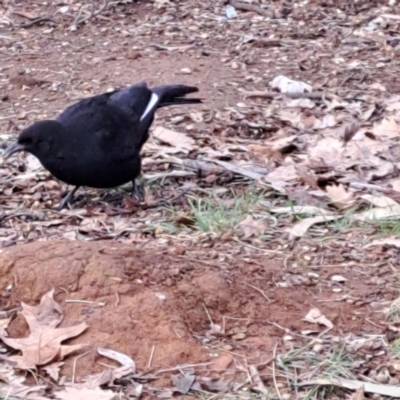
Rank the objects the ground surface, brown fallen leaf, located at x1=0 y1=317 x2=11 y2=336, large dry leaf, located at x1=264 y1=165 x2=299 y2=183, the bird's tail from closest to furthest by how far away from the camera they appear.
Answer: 1. the ground surface
2. brown fallen leaf, located at x1=0 y1=317 x2=11 y2=336
3. large dry leaf, located at x1=264 y1=165 x2=299 y2=183
4. the bird's tail

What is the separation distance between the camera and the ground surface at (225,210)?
11.4 ft

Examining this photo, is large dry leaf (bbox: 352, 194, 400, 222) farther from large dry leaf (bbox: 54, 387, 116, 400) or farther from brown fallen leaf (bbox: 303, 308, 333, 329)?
large dry leaf (bbox: 54, 387, 116, 400)

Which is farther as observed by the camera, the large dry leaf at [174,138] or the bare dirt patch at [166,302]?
the large dry leaf at [174,138]

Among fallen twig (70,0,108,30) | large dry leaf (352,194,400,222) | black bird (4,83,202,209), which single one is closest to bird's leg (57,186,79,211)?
black bird (4,83,202,209)

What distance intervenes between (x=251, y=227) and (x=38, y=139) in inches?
52.3

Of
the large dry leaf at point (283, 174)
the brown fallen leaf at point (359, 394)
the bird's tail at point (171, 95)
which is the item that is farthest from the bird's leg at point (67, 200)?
the brown fallen leaf at point (359, 394)

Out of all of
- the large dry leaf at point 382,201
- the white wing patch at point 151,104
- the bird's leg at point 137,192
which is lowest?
the bird's leg at point 137,192

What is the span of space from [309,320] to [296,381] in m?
0.40

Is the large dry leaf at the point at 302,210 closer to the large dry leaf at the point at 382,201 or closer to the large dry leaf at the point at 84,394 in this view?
the large dry leaf at the point at 382,201

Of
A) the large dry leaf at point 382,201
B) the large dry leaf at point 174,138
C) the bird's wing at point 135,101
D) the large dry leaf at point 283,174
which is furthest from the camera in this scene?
the large dry leaf at point 174,138

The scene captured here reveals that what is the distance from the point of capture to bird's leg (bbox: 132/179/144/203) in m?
5.36

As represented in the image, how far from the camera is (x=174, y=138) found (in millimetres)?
6234

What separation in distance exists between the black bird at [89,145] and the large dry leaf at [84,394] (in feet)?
6.83

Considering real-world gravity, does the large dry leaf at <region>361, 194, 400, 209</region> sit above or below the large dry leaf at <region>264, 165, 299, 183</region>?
above
